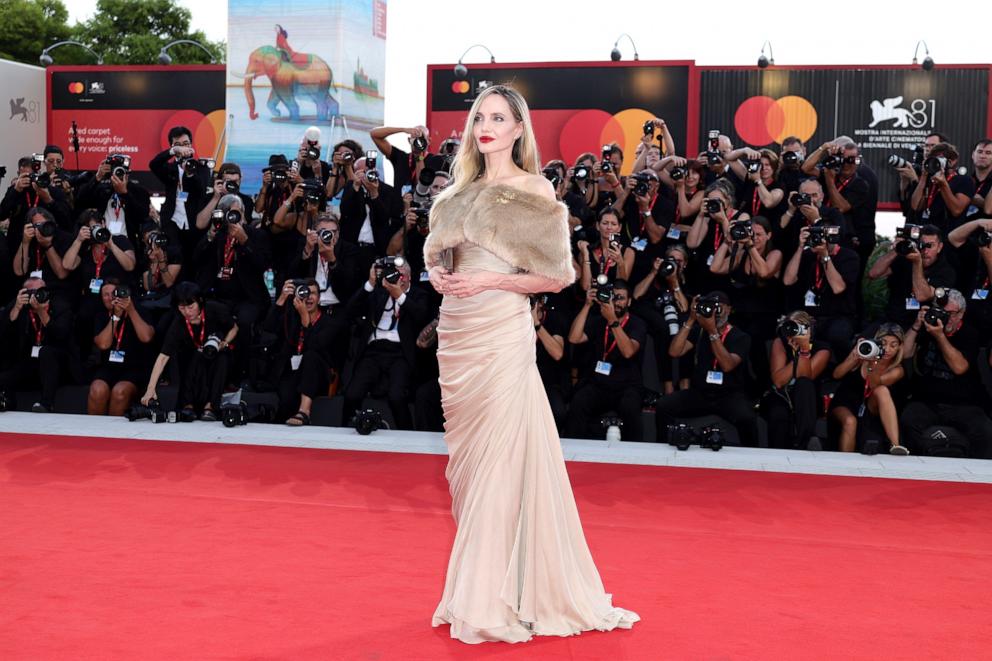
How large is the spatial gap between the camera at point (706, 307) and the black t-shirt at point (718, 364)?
20 centimetres

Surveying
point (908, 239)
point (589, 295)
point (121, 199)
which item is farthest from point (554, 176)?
point (121, 199)

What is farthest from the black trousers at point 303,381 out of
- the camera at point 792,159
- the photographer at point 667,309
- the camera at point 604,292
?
the camera at point 792,159

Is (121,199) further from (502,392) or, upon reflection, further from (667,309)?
(502,392)

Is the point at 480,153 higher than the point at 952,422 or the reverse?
higher

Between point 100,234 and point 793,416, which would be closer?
point 793,416

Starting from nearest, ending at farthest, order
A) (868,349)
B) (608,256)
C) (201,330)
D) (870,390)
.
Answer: (868,349) < (870,390) < (608,256) < (201,330)

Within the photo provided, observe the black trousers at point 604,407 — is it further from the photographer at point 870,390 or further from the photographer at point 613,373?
the photographer at point 870,390

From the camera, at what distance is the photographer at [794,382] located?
23.0 ft

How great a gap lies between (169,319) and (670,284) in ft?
11.5

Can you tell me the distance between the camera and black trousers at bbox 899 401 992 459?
6.88 meters

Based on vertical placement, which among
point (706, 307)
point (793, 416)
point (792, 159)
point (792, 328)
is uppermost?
point (792, 159)

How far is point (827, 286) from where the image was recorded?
745 centimetres

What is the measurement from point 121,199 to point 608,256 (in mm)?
3839

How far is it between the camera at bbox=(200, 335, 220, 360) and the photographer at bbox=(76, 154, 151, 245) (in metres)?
1.45
